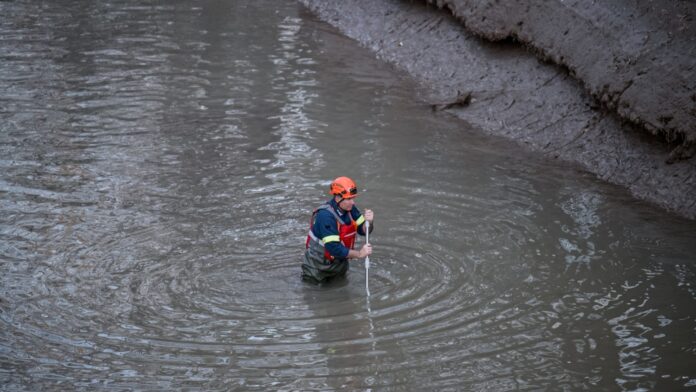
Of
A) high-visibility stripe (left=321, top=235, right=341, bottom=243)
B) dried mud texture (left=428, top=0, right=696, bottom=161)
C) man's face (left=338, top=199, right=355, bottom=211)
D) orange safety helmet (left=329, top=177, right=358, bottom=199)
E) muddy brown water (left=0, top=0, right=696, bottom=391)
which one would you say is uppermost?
dried mud texture (left=428, top=0, right=696, bottom=161)

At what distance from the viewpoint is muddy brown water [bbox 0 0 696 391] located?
8812 mm

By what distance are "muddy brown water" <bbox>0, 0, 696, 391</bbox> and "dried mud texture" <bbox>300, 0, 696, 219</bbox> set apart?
0.44m

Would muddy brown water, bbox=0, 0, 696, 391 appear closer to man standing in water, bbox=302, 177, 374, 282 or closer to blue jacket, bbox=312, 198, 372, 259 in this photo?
man standing in water, bbox=302, 177, 374, 282

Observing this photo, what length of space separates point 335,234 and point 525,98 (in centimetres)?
714

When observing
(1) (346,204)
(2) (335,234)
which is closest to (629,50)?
(1) (346,204)

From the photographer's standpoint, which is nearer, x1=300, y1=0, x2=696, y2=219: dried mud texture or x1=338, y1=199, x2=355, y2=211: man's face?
x1=338, y1=199, x2=355, y2=211: man's face

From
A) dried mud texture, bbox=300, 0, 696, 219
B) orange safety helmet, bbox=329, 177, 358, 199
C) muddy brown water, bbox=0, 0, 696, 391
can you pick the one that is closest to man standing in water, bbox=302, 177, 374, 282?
orange safety helmet, bbox=329, 177, 358, 199

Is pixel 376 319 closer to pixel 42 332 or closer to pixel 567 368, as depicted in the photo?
pixel 567 368

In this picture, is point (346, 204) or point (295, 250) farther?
point (295, 250)

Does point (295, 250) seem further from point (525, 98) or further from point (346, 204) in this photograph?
point (525, 98)

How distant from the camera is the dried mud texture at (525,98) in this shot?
13453 mm

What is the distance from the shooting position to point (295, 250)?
11398 millimetres

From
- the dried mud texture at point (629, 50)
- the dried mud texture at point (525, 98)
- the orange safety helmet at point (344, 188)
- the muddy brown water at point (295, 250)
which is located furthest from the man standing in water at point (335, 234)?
the dried mud texture at point (629, 50)

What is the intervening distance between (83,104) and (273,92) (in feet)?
11.5
